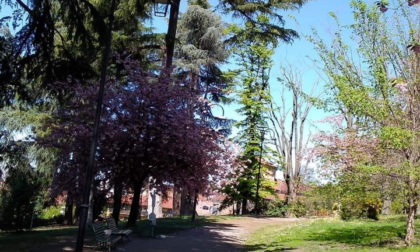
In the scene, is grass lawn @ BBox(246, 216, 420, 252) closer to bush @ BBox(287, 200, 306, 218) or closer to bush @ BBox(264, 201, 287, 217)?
bush @ BBox(287, 200, 306, 218)

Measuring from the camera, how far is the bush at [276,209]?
98.0 feet

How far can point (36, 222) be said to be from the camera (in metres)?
23.3

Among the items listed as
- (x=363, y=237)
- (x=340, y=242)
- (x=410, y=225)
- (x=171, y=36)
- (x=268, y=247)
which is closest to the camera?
(x=410, y=225)

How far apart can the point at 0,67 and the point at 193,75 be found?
1970cm

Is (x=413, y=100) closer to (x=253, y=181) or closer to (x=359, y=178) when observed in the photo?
(x=359, y=178)

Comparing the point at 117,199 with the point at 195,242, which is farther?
the point at 117,199

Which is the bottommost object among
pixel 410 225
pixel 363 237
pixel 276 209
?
pixel 363 237

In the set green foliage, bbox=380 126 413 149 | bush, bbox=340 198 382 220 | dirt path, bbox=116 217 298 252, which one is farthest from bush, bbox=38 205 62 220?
green foliage, bbox=380 126 413 149

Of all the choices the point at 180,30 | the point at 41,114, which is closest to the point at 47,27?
the point at 41,114

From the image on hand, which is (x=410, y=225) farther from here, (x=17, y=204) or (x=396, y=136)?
(x=17, y=204)

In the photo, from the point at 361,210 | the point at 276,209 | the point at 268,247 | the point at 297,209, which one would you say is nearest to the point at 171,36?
the point at 268,247

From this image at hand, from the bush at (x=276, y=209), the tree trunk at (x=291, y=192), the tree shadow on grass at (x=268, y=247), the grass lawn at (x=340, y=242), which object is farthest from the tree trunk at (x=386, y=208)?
the tree shadow on grass at (x=268, y=247)

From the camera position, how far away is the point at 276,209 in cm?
3017

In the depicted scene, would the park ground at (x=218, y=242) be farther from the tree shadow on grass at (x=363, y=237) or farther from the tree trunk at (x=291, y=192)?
the tree trunk at (x=291, y=192)
